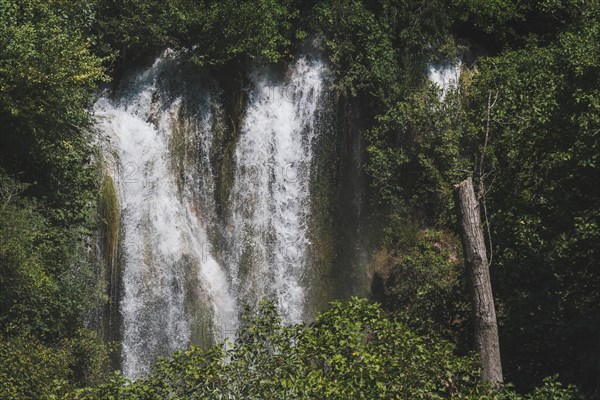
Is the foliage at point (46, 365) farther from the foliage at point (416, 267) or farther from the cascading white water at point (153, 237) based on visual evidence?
the foliage at point (416, 267)

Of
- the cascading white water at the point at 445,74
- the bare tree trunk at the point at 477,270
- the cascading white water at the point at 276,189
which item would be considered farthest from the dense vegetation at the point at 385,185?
the cascading white water at the point at 276,189

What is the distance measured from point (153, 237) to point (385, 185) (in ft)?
15.3

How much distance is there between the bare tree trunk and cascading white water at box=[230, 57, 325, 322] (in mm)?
7364

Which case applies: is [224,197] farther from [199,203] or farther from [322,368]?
[322,368]

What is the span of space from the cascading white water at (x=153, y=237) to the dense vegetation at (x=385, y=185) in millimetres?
643

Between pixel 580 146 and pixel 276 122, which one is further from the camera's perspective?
pixel 276 122

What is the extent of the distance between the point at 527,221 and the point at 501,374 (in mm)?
2540

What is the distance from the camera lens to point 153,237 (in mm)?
18922

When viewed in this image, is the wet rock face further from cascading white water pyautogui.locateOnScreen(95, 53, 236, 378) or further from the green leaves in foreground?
the green leaves in foreground

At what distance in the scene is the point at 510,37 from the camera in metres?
21.2

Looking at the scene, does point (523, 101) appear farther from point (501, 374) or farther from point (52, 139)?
point (52, 139)

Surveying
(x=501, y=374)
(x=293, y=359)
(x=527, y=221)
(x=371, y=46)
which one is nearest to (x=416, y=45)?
(x=371, y=46)

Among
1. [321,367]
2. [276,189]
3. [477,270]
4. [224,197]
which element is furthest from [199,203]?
[321,367]

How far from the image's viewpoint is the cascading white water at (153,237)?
18344 millimetres
